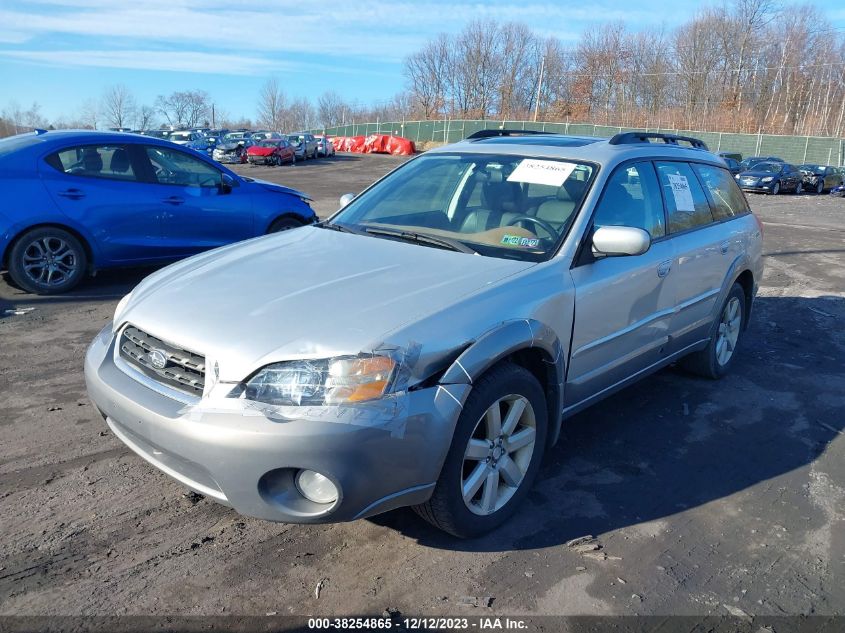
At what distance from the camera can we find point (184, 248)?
7.67 m

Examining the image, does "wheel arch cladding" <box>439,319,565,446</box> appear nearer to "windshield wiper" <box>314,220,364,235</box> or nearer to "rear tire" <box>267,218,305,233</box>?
"windshield wiper" <box>314,220,364,235</box>

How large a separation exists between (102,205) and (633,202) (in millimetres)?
5343

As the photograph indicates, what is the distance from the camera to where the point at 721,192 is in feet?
17.5

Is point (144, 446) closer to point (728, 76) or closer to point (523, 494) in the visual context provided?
point (523, 494)

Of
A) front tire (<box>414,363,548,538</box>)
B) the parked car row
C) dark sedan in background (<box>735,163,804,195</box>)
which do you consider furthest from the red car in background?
front tire (<box>414,363,548,538</box>)

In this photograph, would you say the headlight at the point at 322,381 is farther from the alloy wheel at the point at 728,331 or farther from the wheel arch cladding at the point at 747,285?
the wheel arch cladding at the point at 747,285


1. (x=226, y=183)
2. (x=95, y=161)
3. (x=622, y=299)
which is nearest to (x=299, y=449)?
(x=622, y=299)

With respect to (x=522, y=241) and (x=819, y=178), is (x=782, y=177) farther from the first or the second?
(x=522, y=241)

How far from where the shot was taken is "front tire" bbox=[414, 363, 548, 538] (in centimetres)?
287

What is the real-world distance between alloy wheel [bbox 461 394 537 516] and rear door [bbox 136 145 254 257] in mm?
5502

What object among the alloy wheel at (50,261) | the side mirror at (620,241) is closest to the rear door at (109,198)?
the alloy wheel at (50,261)

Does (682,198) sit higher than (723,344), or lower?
higher

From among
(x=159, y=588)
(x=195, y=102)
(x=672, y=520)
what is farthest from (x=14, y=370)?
(x=195, y=102)

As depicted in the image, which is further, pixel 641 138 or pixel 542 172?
pixel 641 138
